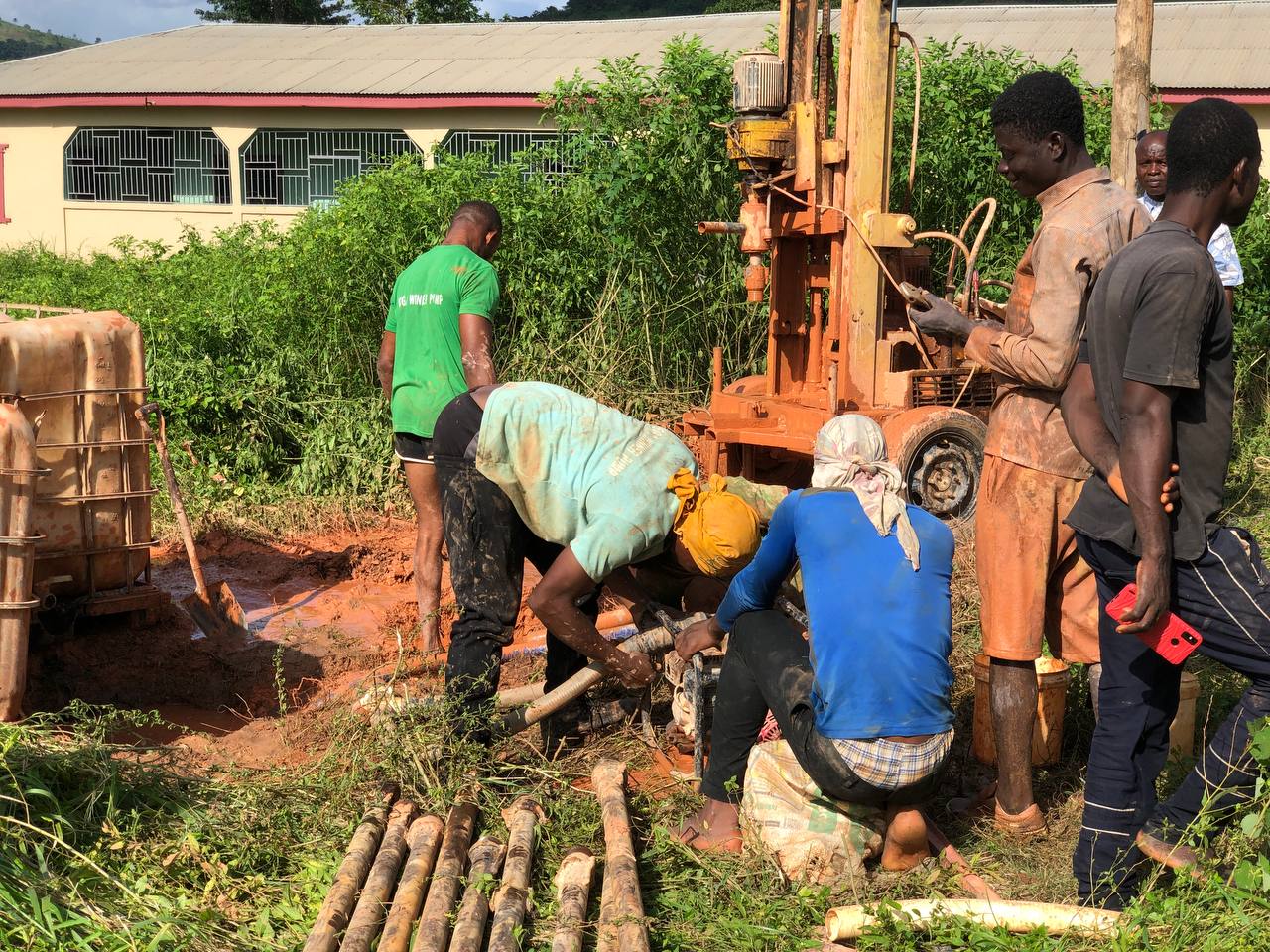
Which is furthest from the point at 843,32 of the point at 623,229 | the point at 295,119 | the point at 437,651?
the point at 295,119

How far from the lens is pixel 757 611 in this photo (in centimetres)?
410

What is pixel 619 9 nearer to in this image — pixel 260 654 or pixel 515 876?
pixel 260 654

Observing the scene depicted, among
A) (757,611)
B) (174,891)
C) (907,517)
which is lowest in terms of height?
(174,891)

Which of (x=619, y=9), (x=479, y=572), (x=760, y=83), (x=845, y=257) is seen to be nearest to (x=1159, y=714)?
(x=479, y=572)

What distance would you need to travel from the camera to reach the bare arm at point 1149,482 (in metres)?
3.27

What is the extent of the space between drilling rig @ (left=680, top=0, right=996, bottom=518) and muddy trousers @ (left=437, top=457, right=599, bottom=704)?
2.73m

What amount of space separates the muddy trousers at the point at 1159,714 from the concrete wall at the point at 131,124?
50.4ft

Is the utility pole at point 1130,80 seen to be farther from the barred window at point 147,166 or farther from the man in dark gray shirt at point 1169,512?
the barred window at point 147,166

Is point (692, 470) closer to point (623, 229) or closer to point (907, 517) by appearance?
point (907, 517)

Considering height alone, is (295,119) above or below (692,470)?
above

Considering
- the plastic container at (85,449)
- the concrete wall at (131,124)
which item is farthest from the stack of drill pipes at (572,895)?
the concrete wall at (131,124)

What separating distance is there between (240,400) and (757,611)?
5859 millimetres

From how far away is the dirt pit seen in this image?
18.0ft

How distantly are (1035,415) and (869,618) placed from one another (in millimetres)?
941
